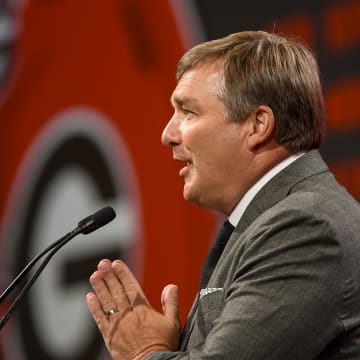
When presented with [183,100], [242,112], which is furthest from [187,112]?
[242,112]

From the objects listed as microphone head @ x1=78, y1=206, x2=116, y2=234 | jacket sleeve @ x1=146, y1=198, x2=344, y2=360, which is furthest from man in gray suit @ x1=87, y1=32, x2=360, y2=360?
microphone head @ x1=78, y1=206, x2=116, y2=234

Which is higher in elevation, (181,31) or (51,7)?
(51,7)

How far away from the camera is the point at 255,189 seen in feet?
6.06

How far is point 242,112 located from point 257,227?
286 mm

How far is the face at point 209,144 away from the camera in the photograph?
72.7 inches

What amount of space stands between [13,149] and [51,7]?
715 millimetres

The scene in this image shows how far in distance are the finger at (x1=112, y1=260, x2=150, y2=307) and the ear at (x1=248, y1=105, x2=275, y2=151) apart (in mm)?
371

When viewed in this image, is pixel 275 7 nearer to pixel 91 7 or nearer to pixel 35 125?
pixel 91 7

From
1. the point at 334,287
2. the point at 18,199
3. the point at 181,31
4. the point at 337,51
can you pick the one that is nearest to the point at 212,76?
the point at 334,287

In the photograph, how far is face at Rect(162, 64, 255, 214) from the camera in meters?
1.85

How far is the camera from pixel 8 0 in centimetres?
425

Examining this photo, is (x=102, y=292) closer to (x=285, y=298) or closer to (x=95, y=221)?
(x=95, y=221)

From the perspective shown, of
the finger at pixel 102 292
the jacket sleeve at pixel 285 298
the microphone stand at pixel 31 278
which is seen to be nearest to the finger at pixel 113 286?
the finger at pixel 102 292

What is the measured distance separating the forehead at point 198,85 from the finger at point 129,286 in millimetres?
389
